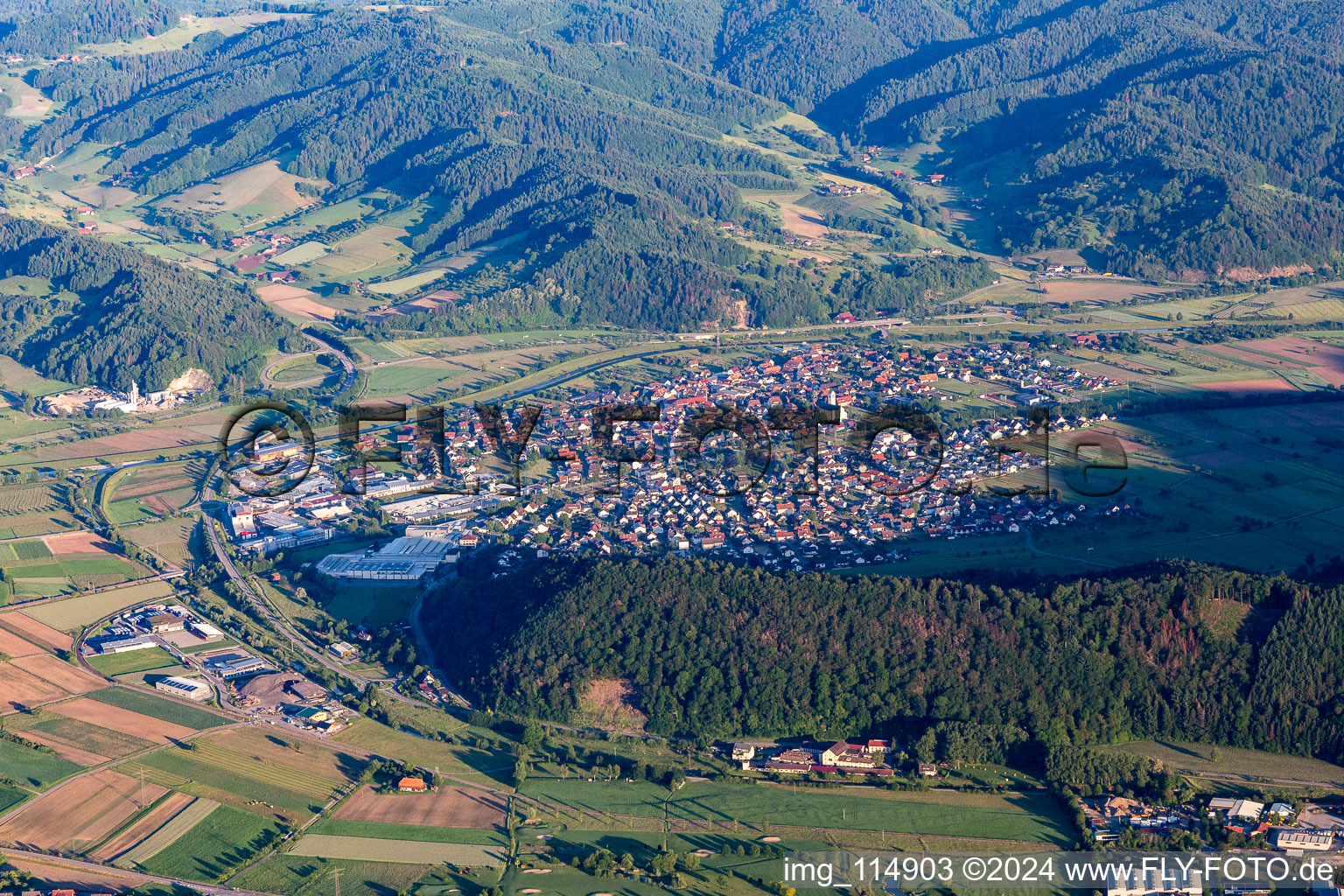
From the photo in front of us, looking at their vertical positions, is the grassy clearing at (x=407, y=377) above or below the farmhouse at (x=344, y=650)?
above

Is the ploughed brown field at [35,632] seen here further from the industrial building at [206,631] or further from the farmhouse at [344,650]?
the farmhouse at [344,650]

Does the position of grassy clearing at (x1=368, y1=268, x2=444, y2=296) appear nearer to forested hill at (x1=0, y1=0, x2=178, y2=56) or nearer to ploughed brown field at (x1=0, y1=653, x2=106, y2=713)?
ploughed brown field at (x1=0, y1=653, x2=106, y2=713)

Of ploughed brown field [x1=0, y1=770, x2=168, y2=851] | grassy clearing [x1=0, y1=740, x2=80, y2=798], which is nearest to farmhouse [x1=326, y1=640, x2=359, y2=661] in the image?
ploughed brown field [x1=0, y1=770, x2=168, y2=851]

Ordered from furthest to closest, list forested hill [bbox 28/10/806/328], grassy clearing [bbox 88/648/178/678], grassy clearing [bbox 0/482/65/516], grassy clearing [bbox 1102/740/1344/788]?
forested hill [bbox 28/10/806/328] → grassy clearing [bbox 0/482/65/516] → grassy clearing [bbox 88/648/178/678] → grassy clearing [bbox 1102/740/1344/788]

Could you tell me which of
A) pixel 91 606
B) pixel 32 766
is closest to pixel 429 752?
pixel 32 766

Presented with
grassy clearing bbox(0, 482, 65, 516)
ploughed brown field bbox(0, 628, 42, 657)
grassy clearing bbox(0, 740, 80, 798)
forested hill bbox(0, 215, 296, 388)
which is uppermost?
forested hill bbox(0, 215, 296, 388)

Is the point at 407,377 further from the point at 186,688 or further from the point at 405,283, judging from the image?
the point at 186,688

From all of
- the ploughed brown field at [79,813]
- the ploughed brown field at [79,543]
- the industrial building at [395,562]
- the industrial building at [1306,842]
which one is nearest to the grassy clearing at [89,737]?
the ploughed brown field at [79,813]
